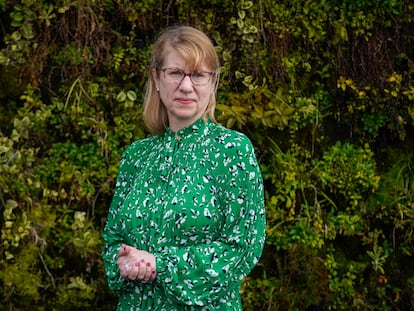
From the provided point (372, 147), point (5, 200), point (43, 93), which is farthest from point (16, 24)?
point (372, 147)

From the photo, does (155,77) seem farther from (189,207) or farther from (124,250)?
(124,250)

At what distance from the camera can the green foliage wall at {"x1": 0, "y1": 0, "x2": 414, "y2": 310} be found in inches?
162

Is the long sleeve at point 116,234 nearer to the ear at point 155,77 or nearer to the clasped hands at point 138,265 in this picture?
the clasped hands at point 138,265

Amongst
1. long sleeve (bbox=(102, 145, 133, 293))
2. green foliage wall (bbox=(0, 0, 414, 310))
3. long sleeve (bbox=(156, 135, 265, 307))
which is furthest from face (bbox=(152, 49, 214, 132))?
green foliage wall (bbox=(0, 0, 414, 310))

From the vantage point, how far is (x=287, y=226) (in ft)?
14.0

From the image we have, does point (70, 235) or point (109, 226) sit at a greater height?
point (109, 226)

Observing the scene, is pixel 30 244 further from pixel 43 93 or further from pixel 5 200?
pixel 43 93

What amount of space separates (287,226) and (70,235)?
1087mm

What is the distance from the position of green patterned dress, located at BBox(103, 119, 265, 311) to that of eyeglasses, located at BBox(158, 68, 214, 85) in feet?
0.50

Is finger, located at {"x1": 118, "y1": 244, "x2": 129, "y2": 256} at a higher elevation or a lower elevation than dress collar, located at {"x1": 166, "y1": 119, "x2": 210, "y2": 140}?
lower

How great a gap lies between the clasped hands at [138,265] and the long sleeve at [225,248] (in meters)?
0.02

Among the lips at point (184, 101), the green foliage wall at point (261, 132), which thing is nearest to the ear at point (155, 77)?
the lips at point (184, 101)

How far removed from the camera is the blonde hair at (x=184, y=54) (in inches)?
100.0

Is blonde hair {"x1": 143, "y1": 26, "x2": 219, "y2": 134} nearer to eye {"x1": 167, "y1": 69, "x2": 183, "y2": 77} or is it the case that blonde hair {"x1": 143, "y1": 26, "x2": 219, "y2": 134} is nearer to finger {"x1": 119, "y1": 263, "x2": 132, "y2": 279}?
eye {"x1": 167, "y1": 69, "x2": 183, "y2": 77}
